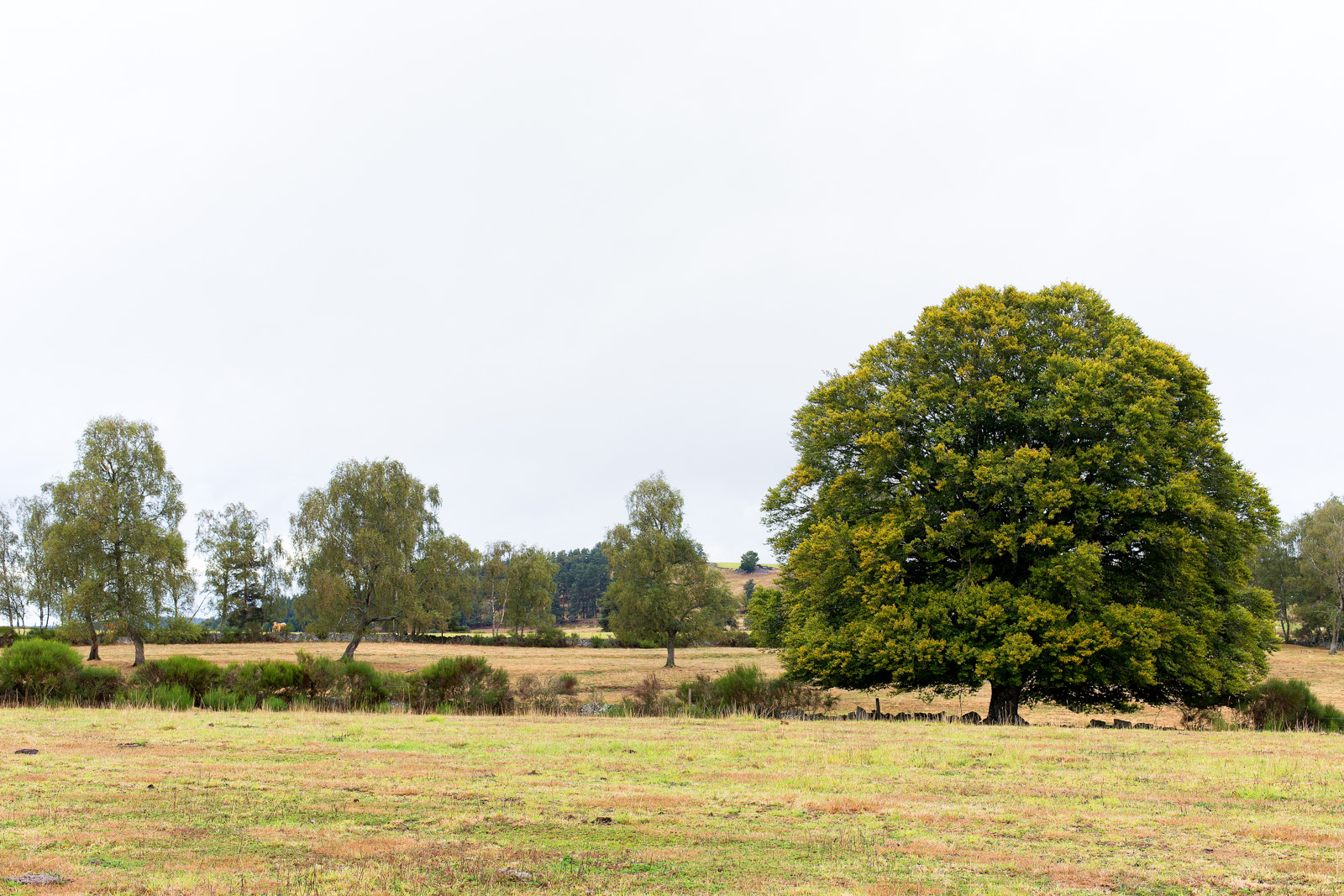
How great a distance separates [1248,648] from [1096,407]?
27.2ft

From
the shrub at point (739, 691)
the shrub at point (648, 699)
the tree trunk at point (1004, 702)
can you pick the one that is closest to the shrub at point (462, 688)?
the shrub at point (648, 699)

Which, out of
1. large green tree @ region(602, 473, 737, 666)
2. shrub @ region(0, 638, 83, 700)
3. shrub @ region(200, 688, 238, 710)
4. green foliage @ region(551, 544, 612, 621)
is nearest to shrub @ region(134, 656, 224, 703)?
shrub @ region(200, 688, 238, 710)

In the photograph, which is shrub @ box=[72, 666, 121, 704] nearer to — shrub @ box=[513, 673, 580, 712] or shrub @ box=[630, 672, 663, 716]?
shrub @ box=[513, 673, 580, 712]

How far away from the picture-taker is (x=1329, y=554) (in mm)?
81250

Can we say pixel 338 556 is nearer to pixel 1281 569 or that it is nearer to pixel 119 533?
pixel 119 533

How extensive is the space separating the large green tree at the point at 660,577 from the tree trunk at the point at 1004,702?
125 feet

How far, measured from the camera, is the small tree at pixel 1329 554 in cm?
8081

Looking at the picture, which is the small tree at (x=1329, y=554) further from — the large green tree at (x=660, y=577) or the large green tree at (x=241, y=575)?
the large green tree at (x=241, y=575)

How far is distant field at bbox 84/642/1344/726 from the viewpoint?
3481cm

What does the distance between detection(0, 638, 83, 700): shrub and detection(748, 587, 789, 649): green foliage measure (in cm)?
2154

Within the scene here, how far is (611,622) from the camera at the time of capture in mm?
64688

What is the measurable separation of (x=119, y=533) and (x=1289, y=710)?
191 ft

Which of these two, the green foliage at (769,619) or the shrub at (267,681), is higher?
the green foliage at (769,619)

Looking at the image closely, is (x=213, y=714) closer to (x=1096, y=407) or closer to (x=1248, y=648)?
(x=1096, y=407)
